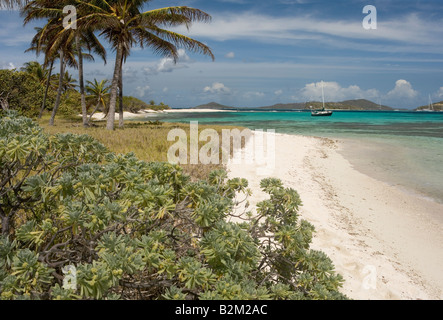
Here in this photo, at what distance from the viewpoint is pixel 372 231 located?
5344 millimetres

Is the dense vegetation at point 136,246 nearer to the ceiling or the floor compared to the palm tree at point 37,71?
nearer to the floor

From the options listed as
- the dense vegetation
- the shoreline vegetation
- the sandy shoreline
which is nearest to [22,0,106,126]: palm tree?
the shoreline vegetation

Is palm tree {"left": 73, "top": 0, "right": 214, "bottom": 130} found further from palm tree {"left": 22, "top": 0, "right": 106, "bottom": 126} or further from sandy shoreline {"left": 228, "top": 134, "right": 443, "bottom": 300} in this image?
sandy shoreline {"left": 228, "top": 134, "right": 443, "bottom": 300}

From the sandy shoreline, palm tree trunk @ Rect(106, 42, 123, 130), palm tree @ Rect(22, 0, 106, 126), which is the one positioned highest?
palm tree @ Rect(22, 0, 106, 126)

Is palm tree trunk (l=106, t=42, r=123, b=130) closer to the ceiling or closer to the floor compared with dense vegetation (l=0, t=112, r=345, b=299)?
closer to the ceiling

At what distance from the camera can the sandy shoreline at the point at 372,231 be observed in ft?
12.1

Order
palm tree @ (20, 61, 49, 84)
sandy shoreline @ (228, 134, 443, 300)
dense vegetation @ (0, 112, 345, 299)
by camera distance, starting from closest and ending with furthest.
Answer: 1. dense vegetation @ (0, 112, 345, 299)
2. sandy shoreline @ (228, 134, 443, 300)
3. palm tree @ (20, 61, 49, 84)

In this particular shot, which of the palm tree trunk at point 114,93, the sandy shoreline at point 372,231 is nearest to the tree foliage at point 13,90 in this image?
the palm tree trunk at point 114,93

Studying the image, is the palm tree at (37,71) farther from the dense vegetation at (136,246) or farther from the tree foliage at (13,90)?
the dense vegetation at (136,246)

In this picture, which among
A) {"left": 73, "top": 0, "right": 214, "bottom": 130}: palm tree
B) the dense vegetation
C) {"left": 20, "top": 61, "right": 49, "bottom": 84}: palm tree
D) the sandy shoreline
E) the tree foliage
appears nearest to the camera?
the dense vegetation

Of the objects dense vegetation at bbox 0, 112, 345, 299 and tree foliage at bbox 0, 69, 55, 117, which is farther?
tree foliage at bbox 0, 69, 55, 117

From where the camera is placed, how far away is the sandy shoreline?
3688 mm
